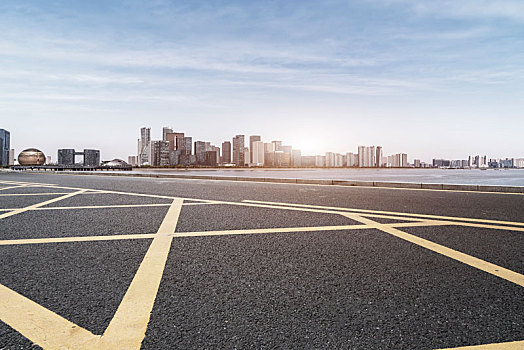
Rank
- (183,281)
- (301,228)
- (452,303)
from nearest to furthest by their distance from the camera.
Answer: (452,303)
(183,281)
(301,228)

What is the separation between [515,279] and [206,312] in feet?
8.80

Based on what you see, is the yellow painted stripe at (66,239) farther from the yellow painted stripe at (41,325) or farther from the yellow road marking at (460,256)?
the yellow road marking at (460,256)

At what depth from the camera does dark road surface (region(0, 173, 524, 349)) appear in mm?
2318

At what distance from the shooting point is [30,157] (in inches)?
5640

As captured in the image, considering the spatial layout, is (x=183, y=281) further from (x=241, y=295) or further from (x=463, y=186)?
(x=463, y=186)

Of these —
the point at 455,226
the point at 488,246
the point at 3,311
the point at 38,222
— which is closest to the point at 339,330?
the point at 3,311

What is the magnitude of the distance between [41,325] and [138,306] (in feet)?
1.96

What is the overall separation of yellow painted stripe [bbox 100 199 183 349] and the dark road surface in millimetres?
34

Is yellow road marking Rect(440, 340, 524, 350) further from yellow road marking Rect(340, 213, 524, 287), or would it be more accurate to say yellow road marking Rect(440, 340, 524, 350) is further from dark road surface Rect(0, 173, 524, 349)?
yellow road marking Rect(340, 213, 524, 287)

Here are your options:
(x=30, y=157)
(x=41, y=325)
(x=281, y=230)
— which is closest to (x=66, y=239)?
(x=41, y=325)

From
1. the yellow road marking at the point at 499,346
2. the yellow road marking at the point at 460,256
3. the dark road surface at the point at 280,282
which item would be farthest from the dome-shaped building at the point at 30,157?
the yellow road marking at the point at 499,346

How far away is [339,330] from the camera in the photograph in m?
2.36

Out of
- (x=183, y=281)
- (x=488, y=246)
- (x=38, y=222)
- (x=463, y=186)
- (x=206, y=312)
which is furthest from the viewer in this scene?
(x=463, y=186)

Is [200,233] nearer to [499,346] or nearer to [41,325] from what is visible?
[41,325]
